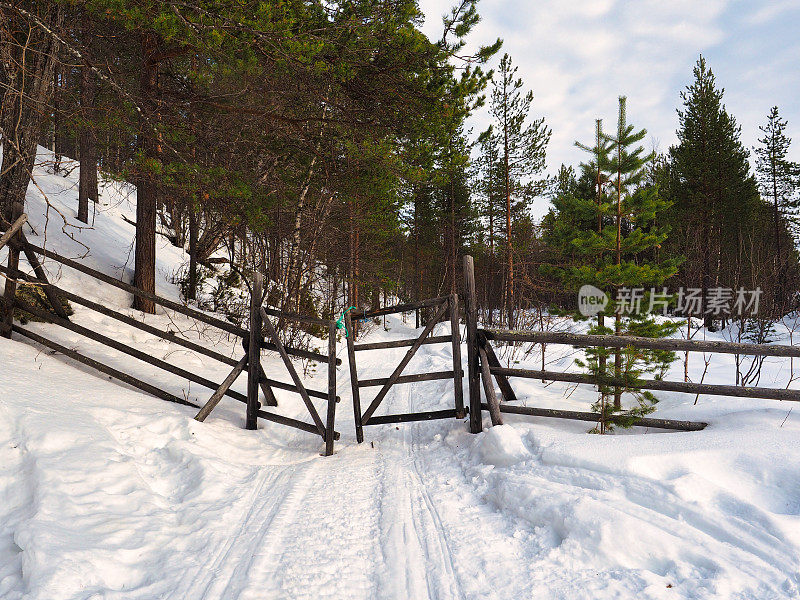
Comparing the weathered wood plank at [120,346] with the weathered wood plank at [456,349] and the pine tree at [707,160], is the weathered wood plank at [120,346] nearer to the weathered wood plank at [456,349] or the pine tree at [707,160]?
the weathered wood plank at [456,349]

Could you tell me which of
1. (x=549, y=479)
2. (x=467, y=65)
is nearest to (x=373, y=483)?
(x=549, y=479)

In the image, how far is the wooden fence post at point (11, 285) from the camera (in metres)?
5.89

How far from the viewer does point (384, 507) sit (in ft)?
12.5

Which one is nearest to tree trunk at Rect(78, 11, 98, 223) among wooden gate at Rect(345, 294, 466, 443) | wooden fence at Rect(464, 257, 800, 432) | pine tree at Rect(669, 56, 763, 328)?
wooden gate at Rect(345, 294, 466, 443)

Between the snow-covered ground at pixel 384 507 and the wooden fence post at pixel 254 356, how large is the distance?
342 millimetres

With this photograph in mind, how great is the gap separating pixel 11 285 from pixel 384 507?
6.03m

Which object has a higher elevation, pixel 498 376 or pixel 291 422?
pixel 498 376

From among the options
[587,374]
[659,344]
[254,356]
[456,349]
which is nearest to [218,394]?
[254,356]

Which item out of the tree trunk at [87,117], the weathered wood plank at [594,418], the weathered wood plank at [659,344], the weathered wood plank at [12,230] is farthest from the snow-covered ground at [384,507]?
the tree trunk at [87,117]

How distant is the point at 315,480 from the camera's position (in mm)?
4453

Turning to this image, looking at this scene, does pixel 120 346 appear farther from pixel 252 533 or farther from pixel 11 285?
pixel 252 533

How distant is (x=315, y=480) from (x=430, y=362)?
7.59 metres

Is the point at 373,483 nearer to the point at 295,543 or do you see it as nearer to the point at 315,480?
the point at 315,480

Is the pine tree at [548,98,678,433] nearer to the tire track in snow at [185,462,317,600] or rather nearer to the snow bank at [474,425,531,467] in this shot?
the snow bank at [474,425,531,467]
